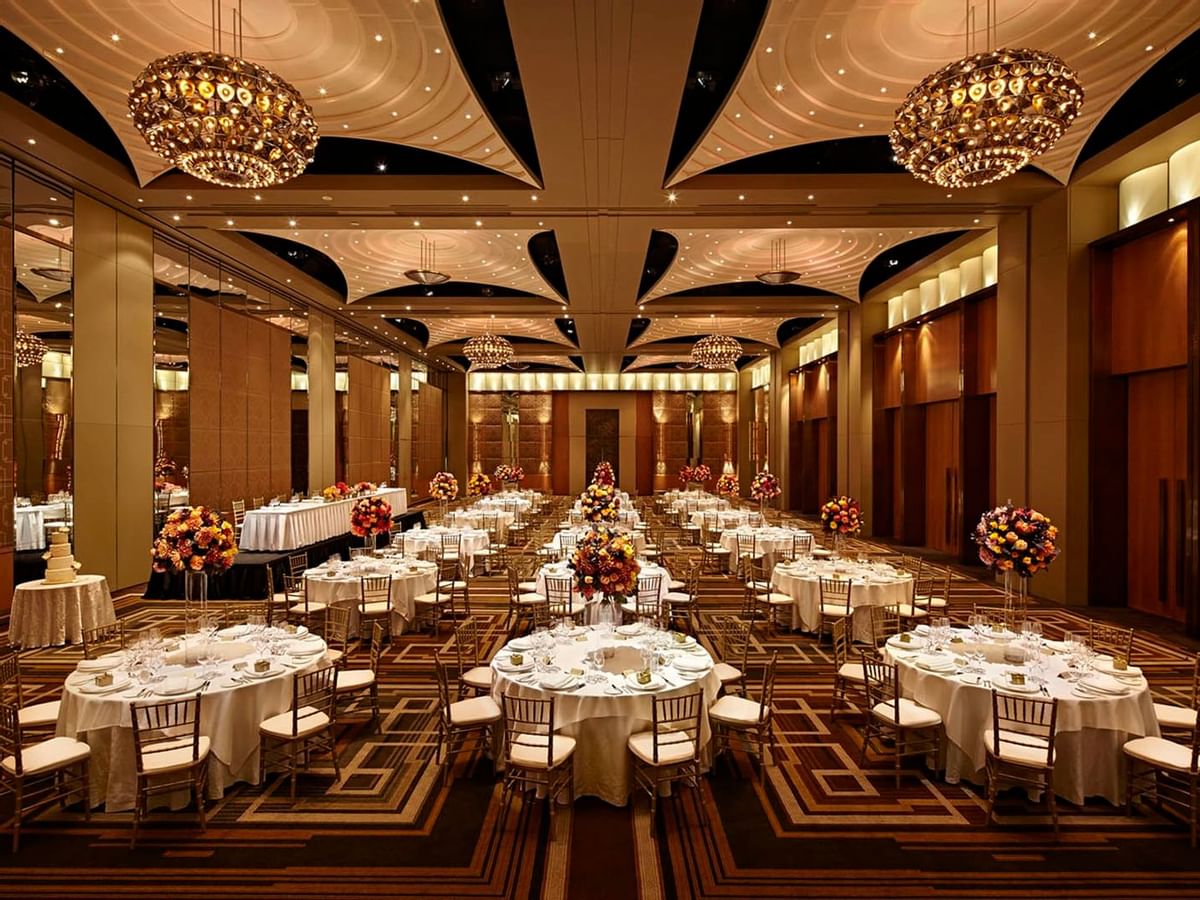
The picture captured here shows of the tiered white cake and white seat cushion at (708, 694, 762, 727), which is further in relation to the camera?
the tiered white cake

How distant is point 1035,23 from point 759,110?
2529mm

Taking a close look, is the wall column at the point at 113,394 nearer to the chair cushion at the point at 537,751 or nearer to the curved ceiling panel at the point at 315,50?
the curved ceiling panel at the point at 315,50

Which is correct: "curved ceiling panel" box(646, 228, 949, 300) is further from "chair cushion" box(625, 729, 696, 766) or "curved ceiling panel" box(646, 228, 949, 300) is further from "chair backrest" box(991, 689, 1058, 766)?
"chair cushion" box(625, 729, 696, 766)

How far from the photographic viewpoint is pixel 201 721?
4121 mm

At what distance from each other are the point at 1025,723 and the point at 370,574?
6526 millimetres

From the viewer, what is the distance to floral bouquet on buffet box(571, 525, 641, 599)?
490 centimetres

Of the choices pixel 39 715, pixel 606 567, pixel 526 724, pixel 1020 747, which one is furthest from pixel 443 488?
pixel 1020 747

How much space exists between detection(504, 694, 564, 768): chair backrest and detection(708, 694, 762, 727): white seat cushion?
1.12 meters

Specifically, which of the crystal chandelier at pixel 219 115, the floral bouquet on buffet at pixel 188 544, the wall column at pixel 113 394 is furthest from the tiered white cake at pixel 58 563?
the crystal chandelier at pixel 219 115

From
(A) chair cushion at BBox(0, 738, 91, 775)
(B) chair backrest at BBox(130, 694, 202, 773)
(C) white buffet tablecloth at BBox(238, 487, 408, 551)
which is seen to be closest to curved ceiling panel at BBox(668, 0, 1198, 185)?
(B) chair backrest at BBox(130, 694, 202, 773)

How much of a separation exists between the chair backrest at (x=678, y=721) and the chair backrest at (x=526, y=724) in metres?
0.66

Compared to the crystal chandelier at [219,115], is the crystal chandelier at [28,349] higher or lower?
lower

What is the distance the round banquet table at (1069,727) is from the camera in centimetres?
406

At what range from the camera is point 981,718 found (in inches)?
169
